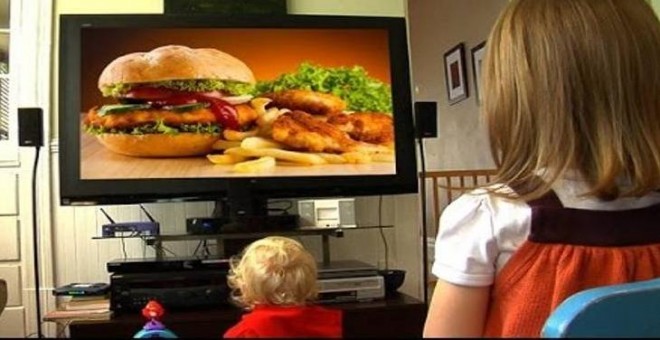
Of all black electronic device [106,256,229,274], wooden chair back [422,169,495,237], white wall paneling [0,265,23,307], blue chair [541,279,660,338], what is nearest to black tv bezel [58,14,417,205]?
black electronic device [106,256,229,274]

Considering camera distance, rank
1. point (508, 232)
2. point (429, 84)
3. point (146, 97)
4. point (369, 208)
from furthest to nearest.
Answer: point (429, 84), point (369, 208), point (146, 97), point (508, 232)

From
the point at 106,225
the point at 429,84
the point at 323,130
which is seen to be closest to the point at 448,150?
the point at 429,84

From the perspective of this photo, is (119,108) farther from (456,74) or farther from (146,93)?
(456,74)

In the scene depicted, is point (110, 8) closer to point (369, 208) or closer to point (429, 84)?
point (369, 208)

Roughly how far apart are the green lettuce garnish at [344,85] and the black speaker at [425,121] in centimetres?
11

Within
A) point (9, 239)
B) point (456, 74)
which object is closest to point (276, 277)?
point (9, 239)

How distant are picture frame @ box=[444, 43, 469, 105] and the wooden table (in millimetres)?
3004

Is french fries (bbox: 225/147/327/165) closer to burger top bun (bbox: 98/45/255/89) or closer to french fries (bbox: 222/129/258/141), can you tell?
french fries (bbox: 222/129/258/141)

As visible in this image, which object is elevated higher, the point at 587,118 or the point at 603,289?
the point at 587,118

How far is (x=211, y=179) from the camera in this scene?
2.83 metres

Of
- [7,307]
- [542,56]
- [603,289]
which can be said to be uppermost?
[542,56]

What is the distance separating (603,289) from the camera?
0.78m

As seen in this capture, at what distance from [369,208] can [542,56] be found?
231cm

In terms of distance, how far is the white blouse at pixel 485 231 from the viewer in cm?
94
